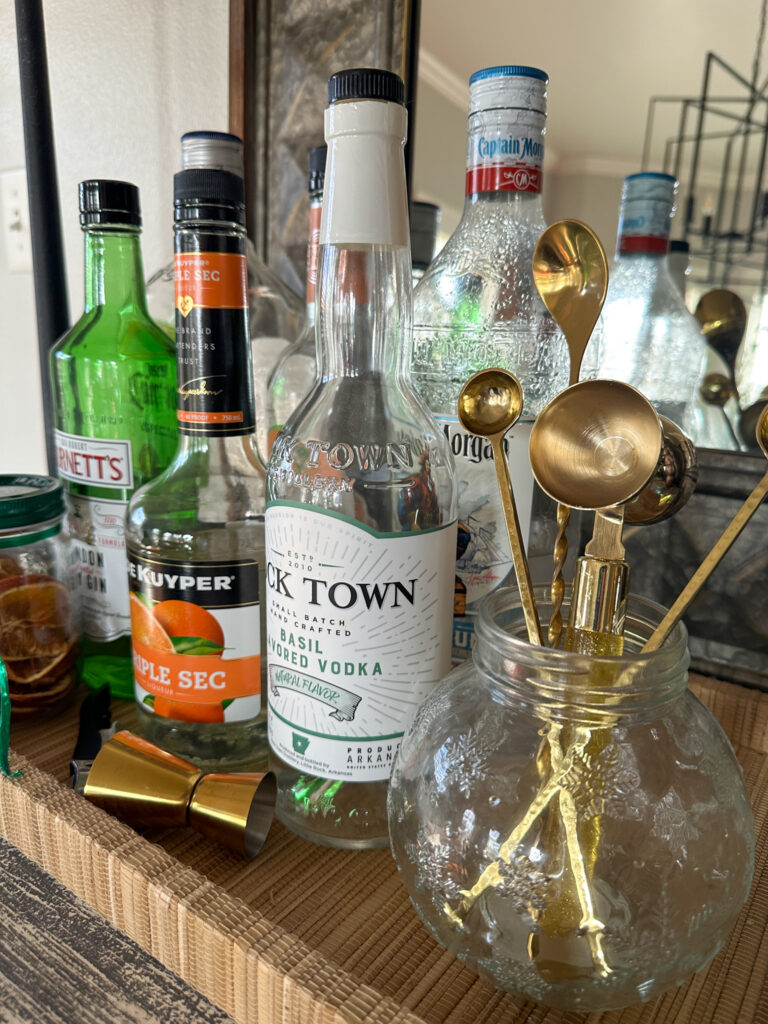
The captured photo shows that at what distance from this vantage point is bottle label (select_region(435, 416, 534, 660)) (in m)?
0.40

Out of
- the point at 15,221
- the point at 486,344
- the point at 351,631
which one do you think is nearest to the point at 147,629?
the point at 351,631

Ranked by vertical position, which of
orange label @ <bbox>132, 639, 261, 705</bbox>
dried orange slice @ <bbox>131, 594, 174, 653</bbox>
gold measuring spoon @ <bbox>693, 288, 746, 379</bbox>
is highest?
gold measuring spoon @ <bbox>693, 288, 746, 379</bbox>

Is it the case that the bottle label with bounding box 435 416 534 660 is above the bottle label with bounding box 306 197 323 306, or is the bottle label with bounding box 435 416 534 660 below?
below

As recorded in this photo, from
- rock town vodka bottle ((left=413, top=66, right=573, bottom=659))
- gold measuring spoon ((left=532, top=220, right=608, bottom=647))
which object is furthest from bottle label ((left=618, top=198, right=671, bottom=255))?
gold measuring spoon ((left=532, top=220, right=608, bottom=647))

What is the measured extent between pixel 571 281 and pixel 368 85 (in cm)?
11

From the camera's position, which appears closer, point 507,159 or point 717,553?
point 717,553

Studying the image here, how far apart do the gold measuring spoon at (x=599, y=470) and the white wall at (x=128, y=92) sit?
0.56 meters

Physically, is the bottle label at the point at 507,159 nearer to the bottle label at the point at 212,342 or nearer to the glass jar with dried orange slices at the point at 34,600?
the bottle label at the point at 212,342

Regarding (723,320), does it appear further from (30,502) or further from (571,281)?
(30,502)

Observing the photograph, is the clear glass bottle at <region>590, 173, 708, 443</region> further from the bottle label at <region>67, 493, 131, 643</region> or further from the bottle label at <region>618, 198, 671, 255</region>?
the bottle label at <region>67, 493, 131, 643</region>

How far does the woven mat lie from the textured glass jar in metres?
0.03

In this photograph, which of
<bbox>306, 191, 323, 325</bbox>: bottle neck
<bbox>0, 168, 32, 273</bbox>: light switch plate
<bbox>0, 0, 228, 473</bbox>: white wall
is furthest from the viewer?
<bbox>0, 168, 32, 273</bbox>: light switch plate

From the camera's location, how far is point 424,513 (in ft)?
1.17

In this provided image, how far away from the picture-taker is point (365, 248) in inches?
13.5
